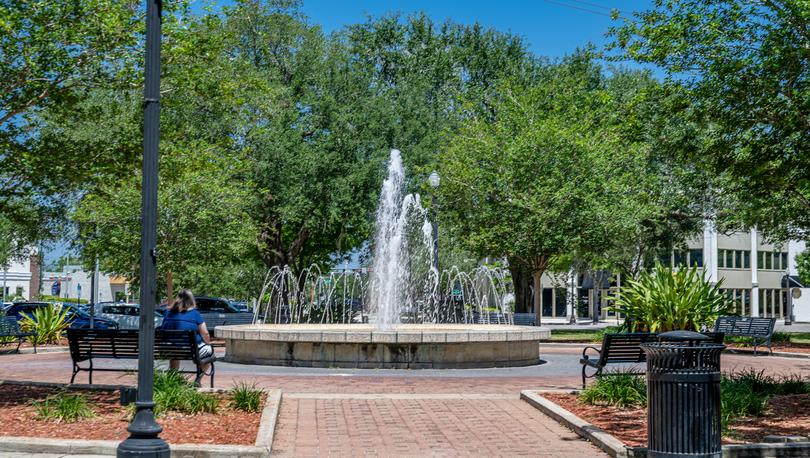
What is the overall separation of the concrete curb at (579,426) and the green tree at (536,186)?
63.6 feet

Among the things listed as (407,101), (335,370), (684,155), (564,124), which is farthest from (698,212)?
(335,370)

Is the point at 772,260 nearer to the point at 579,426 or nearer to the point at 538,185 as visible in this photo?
the point at 538,185

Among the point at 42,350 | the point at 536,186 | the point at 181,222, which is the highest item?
the point at 536,186

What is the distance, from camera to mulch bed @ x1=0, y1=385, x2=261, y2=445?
8.84 metres

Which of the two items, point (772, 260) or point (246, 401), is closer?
point (246, 401)

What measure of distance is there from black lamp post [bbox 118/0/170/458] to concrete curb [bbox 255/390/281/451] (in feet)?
4.21

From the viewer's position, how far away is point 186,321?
43.7 ft

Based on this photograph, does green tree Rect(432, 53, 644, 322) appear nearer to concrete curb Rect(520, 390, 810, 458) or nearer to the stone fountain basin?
the stone fountain basin

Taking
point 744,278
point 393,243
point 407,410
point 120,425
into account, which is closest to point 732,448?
point 407,410

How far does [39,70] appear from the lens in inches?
498

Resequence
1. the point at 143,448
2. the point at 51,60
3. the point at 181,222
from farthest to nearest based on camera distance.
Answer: the point at 181,222 → the point at 51,60 → the point at 143,448

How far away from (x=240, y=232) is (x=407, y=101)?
10.3m

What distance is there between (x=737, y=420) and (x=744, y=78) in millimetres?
4933

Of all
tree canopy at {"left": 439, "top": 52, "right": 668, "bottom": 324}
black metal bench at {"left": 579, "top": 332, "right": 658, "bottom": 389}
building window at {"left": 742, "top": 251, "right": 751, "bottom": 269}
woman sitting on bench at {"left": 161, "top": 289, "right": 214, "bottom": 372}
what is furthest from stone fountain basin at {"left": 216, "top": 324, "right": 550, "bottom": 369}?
building window at {"left": 742, "top": 251, "right": 751, "bottom": 269}
